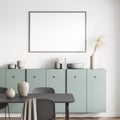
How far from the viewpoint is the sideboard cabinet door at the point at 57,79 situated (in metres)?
5.65

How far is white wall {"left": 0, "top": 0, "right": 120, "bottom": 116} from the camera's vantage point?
591 centimetres

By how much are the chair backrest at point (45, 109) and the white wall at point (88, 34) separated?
2.40 meters

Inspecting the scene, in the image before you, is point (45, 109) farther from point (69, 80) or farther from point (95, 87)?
point (95, 87)

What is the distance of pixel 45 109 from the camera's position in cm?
361

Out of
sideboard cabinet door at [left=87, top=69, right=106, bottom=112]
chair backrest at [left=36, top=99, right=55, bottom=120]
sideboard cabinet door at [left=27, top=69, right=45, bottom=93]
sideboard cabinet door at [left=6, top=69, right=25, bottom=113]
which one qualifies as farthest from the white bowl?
chair backrest at [left=36, top=99, right=55, bottom=120]

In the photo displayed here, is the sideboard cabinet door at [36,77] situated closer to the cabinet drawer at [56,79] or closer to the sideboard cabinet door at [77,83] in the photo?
the cabinet drawer at [56,79]

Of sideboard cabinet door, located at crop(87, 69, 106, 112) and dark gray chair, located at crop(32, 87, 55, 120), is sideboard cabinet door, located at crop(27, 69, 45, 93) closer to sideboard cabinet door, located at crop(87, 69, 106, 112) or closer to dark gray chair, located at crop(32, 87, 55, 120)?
sideboard cabinet door, located at crop(87, 69, 106, 112)

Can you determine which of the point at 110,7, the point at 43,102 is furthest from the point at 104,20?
the point at 43,102

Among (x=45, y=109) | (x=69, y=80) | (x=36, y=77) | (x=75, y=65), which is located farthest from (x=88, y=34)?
(x=45, y=109)

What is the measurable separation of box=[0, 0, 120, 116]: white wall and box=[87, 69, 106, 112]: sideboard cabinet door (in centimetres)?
35

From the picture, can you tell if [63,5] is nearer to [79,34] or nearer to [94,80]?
[79,34]

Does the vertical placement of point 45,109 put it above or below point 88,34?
below

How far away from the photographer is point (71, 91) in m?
5.64

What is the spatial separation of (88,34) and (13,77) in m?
1.80
